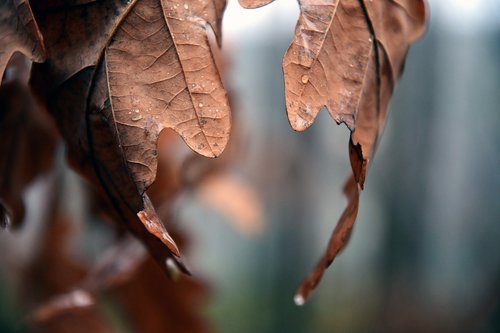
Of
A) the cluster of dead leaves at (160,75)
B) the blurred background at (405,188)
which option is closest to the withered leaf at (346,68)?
the cluster of dead leaves at (160,75)

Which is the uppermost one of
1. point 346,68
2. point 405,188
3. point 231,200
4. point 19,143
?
point 346,68

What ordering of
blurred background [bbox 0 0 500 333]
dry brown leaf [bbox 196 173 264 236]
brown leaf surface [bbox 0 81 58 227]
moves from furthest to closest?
1. blurred background [bbox 0 0 500 333]
2. dry brown leaf [bbox 196 173 264 236]
3. brown leaf surface [bbox 0 81 58 227]

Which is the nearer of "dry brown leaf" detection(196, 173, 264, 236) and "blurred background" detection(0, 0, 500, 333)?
"dry brown leaf" detection(196, 173, 264, 236)

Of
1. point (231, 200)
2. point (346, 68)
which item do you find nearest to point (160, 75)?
point (346, 68)

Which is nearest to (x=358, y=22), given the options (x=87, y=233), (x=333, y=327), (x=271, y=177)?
(x=87, y=233)

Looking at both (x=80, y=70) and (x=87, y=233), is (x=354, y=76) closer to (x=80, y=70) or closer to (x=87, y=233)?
(x=80, y=70)

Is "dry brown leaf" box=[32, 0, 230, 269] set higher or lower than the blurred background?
higher

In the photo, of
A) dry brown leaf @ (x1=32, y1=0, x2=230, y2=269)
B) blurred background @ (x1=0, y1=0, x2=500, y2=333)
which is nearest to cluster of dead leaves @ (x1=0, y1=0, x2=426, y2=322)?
dry brown leaf @ (x1=32, y1=0, x2=230, y2=269)

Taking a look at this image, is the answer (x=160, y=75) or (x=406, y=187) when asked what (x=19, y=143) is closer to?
(x=160, y=75)

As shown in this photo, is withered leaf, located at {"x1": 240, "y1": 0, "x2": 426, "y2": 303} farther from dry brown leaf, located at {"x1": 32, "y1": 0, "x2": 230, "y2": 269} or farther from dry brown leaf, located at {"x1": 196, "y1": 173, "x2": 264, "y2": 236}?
dry brown leaf, located at {"x1": 196, "y1": 173, "x2": 264, "y2": 236}
